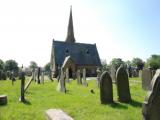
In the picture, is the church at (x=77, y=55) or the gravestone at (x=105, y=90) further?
the church at (x=77, y=55)

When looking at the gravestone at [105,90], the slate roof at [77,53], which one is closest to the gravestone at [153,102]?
the gravestone at [105,90]

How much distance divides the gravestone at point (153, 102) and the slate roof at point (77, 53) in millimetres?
51424

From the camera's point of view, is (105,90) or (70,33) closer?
(105,90)

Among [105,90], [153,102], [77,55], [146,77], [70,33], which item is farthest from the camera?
[70,33]

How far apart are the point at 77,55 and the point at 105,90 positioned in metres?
49.0

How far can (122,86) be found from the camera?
477 inches

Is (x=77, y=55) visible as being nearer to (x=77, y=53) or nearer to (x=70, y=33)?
(x=77, y=53)

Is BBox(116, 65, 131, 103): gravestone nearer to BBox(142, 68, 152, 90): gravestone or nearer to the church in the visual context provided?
BBox(142, 68, 152, 90): gravestone

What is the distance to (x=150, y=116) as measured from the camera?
5.72 metres

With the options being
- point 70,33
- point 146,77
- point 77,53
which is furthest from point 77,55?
point 146,77

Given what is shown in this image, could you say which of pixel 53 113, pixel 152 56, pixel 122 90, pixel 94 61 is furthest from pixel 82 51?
pixel 152 56

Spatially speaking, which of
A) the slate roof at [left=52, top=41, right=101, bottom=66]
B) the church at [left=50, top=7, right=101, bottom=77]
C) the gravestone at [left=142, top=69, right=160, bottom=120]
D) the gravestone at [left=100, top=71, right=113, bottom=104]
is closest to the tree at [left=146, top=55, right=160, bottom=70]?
the slate roof at [left=52, top=41, right=101, bottom=66]

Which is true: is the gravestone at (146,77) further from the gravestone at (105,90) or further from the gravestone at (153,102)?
the gravestone at (153,102)

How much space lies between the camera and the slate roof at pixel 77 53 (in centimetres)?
5831
